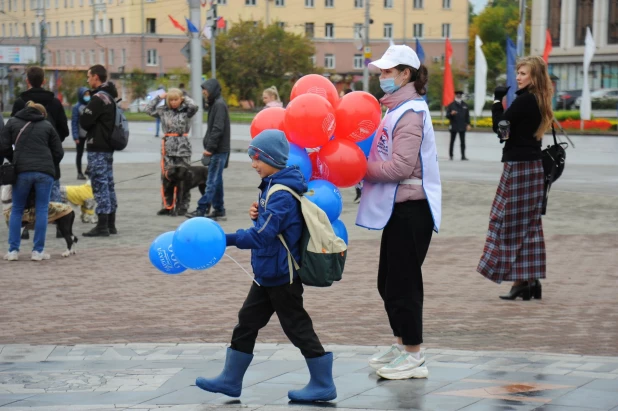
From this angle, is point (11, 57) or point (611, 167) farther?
point (11, 57)

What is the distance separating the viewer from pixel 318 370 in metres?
5.50

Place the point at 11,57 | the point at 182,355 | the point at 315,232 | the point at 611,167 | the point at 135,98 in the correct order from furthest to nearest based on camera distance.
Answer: the point at 135,98 → the point at 11,57 → the point at 611,167 → the point at 182,355 → the point at 315,232

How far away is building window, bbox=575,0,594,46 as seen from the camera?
76500 mm

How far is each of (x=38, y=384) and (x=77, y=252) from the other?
18.8 ft

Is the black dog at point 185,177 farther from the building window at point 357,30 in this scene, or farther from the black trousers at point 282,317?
the building window at point 357,30

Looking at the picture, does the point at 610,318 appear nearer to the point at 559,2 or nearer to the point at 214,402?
the point at 214,402

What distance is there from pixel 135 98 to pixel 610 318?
209ft

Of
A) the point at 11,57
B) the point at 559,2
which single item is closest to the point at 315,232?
the point at 11,57

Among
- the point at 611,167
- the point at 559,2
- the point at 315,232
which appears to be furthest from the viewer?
the point at 559,2

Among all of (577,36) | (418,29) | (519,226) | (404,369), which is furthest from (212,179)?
(418,29)

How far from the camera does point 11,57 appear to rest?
50625 millimetres

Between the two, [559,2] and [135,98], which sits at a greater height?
[559,2]

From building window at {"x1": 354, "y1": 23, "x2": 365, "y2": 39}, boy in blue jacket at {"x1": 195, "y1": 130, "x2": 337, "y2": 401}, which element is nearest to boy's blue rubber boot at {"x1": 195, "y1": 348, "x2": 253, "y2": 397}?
boy in blue jacket at {"x1": 195, "y1": 130, "x2": 337, "y2": 401}

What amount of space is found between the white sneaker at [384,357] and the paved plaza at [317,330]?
0.34ft
